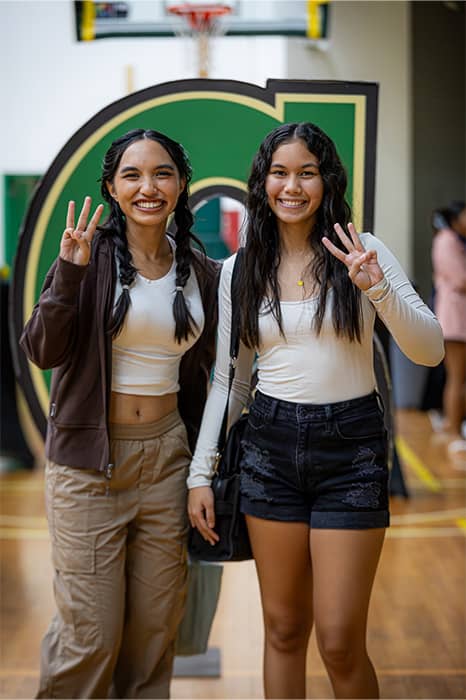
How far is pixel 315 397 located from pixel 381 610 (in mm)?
1989

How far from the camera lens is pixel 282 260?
2.40 m

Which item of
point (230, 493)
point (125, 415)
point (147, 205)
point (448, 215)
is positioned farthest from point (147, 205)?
point (448, 215)

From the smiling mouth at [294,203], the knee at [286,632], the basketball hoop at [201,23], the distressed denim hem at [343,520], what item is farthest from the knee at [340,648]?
the basketball hoop at [201,23]

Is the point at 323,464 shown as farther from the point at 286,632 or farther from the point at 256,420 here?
the point at 286,632

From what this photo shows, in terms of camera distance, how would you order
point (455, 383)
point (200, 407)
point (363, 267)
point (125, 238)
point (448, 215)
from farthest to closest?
point (455, 383)
point (448, 215)
point (200, 407)
point (125, 238)
point (363, 267)

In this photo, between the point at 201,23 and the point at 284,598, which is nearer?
the point at 284,598

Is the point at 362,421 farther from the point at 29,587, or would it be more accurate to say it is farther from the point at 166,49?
the point at 166,49

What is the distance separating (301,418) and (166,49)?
18.9 ft

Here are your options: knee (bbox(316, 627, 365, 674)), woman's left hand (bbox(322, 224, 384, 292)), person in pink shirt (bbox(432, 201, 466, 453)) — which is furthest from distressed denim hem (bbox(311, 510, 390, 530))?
person in pink shirt (bbox(432, 201, 466, 453))

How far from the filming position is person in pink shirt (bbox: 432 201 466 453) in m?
6.74

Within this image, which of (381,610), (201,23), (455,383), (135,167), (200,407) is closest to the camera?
(135,167)

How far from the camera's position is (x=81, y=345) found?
250cm

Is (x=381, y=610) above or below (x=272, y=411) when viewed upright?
below

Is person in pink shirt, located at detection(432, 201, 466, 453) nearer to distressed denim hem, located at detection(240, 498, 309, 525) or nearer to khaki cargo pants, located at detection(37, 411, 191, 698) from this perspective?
khaki cargo pants, located at detection(37, 411, 191, 698)
